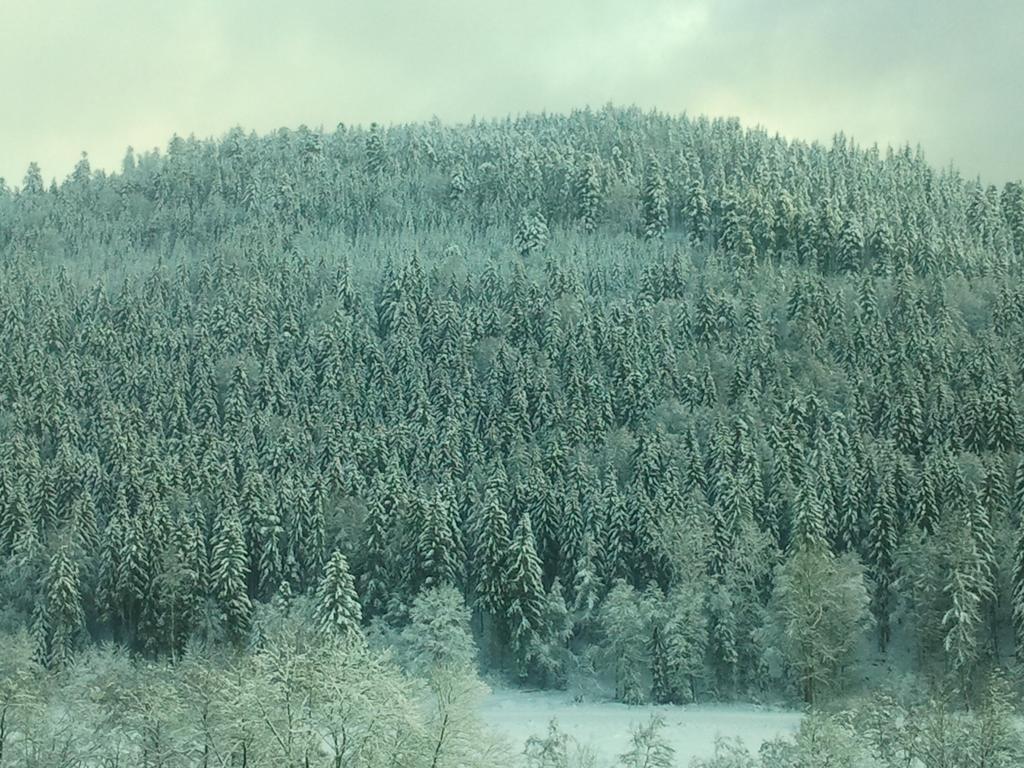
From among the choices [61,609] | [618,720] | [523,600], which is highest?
[523,600]

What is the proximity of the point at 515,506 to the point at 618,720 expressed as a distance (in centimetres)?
2905

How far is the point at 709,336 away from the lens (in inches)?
5822

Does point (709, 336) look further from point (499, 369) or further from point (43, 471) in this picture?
point (43, 471)

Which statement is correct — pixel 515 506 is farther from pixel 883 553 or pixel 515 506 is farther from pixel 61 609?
pixel 61 609

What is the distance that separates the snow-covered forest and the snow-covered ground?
105 inches

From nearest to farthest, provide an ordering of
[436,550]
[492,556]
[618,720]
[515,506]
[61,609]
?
[618,720] < [61,609] < [492,556] < [436,550] < [515,506]

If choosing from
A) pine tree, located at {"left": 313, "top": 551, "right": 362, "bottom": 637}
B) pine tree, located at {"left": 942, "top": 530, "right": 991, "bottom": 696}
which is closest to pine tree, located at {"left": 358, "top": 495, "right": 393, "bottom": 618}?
pine tree, located at {"left": 313, "top": 551, "right": 362, "bottom": 637}

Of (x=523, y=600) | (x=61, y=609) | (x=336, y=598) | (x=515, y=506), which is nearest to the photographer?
(x=336, y=598)

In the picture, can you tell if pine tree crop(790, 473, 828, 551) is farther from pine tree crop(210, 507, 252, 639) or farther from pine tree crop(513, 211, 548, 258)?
pine tree crop(513, 211, 548, 258)

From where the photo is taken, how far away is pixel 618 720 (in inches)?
3322

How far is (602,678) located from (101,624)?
143 ft

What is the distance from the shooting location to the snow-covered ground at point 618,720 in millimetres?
75625

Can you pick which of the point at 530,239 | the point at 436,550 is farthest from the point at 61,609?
the point at 530,239

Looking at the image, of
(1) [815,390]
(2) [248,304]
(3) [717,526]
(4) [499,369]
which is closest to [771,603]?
(3) [717,526]
